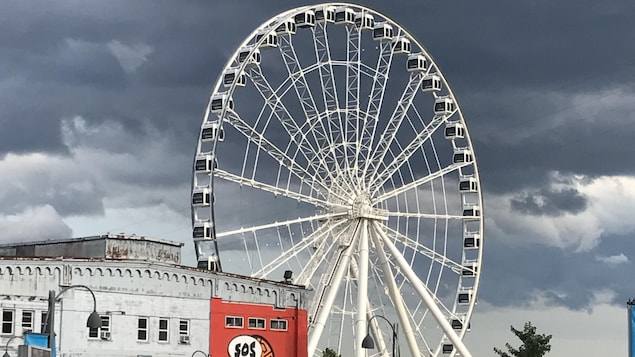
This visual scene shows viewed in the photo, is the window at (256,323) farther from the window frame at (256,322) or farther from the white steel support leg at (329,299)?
the white steel support leg at (329,299)

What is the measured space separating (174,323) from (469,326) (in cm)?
2736

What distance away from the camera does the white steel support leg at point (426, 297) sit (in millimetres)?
75125

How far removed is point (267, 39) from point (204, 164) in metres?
8.46

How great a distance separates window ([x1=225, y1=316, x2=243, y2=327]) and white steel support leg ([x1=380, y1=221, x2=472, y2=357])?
528 inches

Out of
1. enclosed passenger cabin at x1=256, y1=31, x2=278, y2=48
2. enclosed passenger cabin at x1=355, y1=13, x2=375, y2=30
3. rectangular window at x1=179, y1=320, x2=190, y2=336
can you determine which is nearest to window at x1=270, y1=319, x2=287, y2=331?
rectangular window at x1=179, y1=320, x2=190, y2=336

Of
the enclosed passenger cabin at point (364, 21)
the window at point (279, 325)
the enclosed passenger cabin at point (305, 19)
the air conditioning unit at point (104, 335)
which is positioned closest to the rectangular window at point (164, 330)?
the air conditioning unit at point (104, 335)

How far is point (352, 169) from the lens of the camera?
73.7 meters

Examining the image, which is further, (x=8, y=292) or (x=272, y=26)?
(x=272, y=26)

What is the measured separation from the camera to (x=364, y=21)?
78375mm

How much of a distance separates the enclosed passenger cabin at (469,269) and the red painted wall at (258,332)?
1783 cm

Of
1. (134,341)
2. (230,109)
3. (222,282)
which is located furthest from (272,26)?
(134,341)

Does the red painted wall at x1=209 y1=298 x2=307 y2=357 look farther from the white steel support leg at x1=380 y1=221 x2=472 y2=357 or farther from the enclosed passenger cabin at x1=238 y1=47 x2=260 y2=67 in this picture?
the enclosed passenger cabin at x1=238 y1=47 x2=260 y2=67

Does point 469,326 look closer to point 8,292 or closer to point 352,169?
point 352,169

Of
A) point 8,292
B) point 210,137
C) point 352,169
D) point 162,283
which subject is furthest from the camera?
point 352,169
